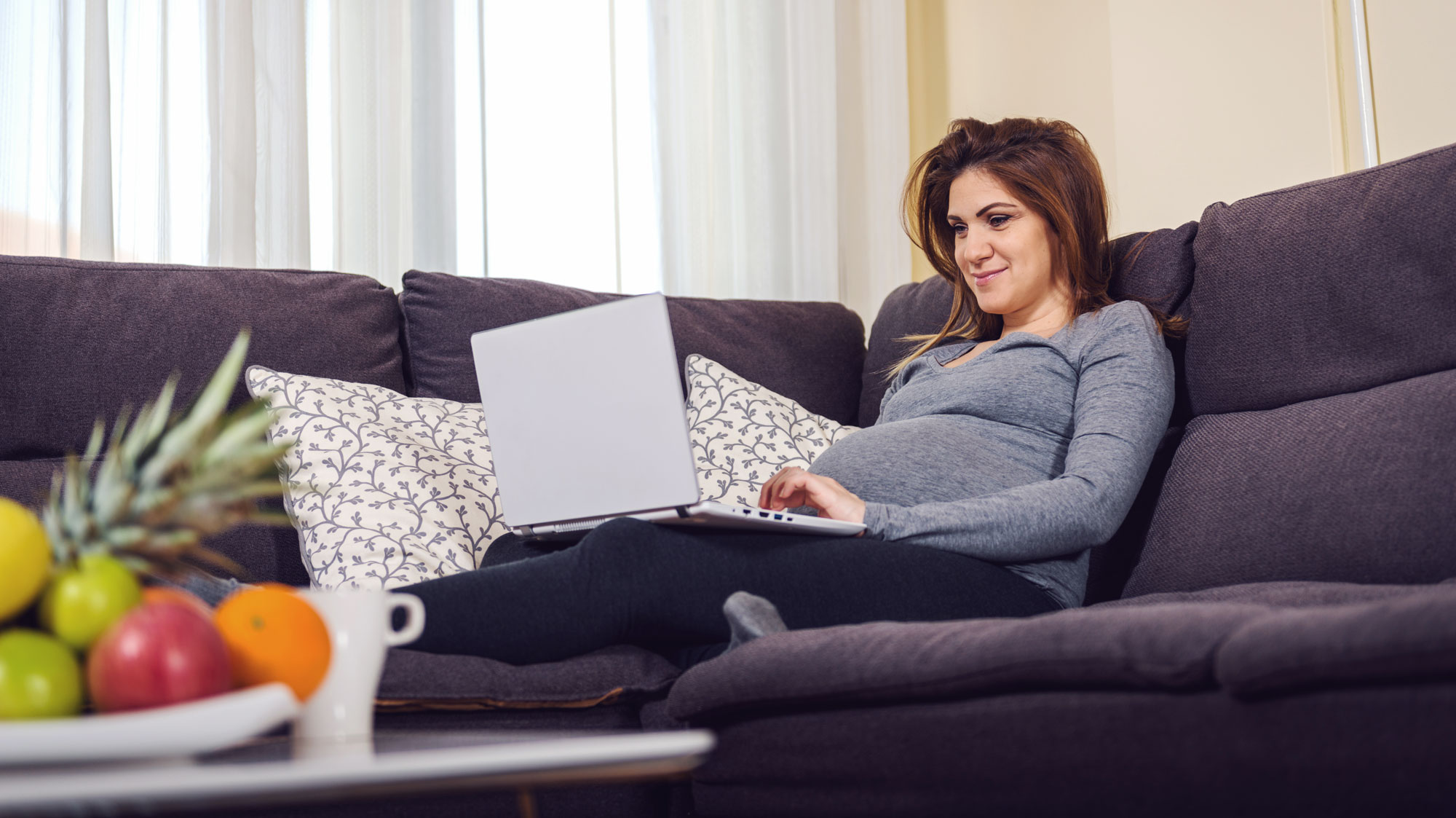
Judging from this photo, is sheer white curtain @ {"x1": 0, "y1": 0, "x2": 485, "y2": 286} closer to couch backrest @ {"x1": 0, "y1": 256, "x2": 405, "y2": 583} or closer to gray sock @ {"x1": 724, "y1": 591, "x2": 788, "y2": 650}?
couch backrest @ {"x1": 0, "y1": 256, "x2": 405, "y2": 583}

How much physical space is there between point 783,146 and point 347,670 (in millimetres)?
2356

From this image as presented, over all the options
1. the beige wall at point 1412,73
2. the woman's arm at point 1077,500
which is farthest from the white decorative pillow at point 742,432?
the beige wall at point 1412,73

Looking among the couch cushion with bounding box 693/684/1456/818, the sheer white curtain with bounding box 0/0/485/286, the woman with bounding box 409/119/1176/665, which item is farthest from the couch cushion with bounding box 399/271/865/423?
the couch cushion with bounding box 693/684/1456/818

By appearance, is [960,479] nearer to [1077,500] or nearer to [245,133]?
[1077,500]

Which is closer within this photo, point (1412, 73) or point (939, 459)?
point (939, 459)

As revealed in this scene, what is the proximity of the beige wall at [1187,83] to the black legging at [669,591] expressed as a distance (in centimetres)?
184

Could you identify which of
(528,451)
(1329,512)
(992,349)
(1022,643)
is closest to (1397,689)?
(1022,643)

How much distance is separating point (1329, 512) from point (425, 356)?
142cm

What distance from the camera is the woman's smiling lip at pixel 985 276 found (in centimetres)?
187

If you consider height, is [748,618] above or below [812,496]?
below

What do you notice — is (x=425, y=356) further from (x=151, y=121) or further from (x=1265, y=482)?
(x=1265, y=482)

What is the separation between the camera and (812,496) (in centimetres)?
149

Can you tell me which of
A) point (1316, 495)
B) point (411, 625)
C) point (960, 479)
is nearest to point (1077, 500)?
point (960, 479)

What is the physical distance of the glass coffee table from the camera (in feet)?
1.71
